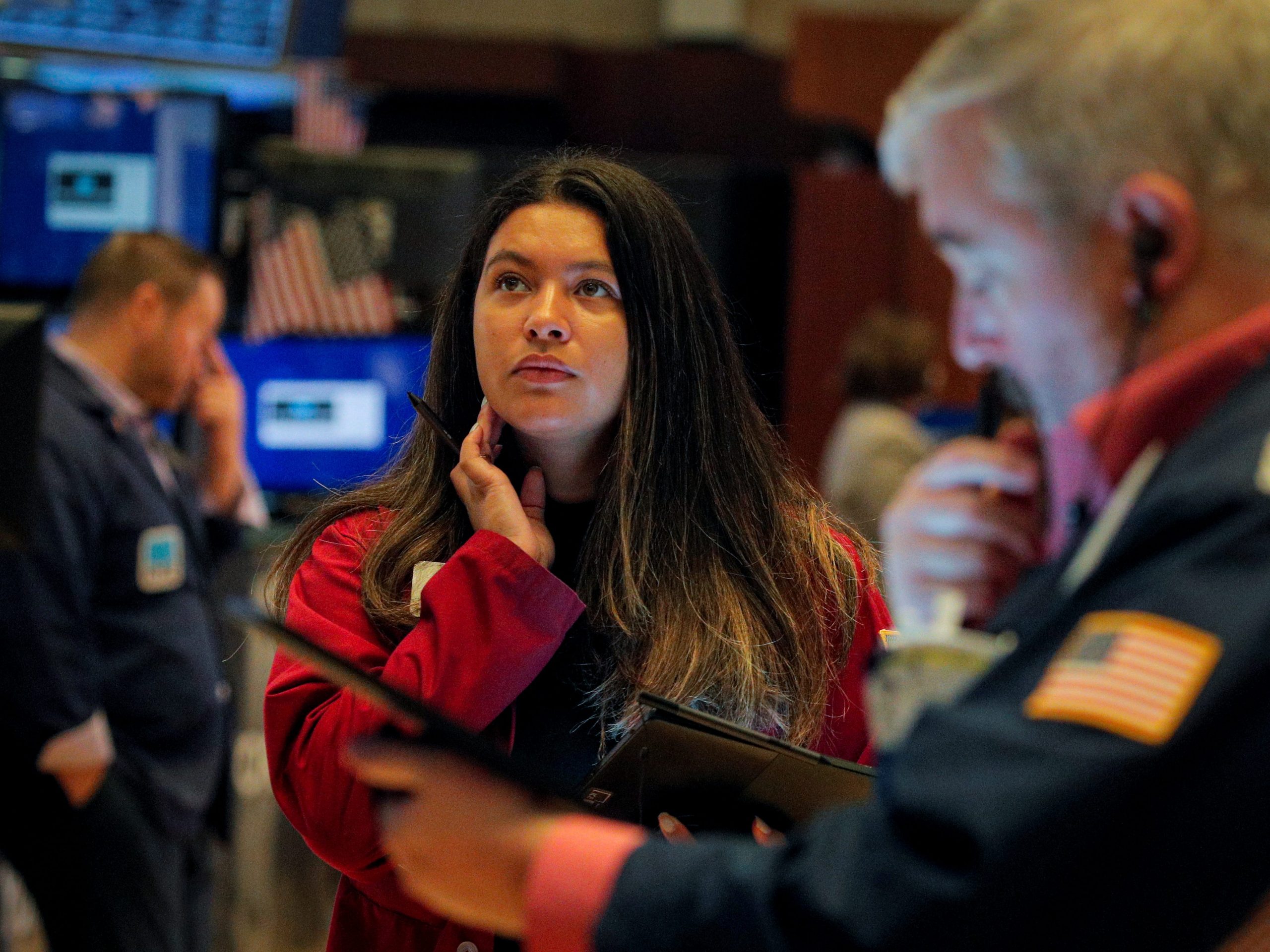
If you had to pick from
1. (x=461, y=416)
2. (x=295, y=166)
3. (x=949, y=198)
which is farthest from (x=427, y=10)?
(x=949, y=198)

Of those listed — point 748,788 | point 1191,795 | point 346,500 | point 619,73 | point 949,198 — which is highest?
point 619,73

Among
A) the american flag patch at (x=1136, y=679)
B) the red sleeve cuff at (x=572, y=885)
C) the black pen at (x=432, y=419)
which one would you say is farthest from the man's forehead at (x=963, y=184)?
the black pen at (x=432, y=419)

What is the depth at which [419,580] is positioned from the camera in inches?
57.6

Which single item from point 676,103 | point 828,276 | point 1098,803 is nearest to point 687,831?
point 1098,803

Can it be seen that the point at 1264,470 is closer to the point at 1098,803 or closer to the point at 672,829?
the point at 1098,803

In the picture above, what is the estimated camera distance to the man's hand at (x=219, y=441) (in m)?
3.83

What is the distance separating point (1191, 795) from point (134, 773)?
2724mm

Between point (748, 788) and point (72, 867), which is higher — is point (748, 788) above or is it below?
above

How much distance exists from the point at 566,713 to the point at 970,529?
2.17 ft

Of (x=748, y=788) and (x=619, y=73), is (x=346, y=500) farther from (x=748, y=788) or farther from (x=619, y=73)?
(x=619, y=73)

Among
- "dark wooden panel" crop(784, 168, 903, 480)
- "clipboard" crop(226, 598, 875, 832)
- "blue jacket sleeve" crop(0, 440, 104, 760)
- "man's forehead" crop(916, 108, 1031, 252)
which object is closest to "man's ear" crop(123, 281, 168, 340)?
"blue jacket sleeve" crop(0, 440, 104, 760)

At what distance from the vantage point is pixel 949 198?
0.84 m

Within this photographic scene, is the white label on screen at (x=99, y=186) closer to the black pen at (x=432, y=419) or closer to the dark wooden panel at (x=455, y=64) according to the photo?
the black pen at (x=432, y=419)

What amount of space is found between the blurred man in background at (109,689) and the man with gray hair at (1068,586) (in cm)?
229
